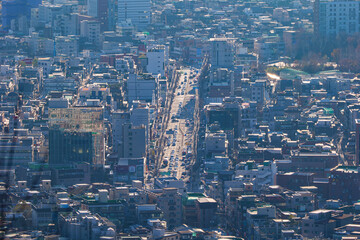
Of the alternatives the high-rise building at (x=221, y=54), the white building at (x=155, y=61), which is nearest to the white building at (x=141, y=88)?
the high-rise building at (x=221, y=54)

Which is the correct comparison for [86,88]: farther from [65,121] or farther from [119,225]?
[119,225]

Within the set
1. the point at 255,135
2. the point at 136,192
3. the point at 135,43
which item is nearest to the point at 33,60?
the point at 135,43

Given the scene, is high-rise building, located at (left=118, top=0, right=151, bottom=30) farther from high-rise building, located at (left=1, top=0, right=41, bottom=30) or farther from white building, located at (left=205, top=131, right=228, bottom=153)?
white building, located at (left=205, top=131, right=228, bottom=153)

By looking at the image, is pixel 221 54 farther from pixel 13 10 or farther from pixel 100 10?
pixel 13 10

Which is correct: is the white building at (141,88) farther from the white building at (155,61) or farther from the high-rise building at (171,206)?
the high-rise building at (171,206)

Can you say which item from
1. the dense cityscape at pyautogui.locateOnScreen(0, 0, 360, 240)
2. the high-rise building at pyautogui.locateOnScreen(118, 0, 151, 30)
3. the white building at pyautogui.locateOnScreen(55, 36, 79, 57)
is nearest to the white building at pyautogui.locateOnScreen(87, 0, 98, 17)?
the dense cityscape at pyautogui.locateOnScreen(0, 0, 360, 240)
